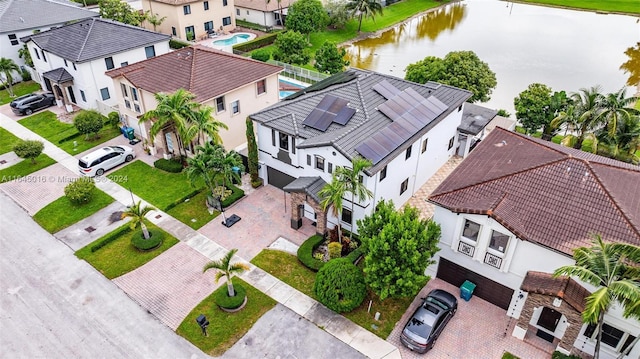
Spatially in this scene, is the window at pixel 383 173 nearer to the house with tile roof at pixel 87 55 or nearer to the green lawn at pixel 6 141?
the house with tile roof at pixel 87 55

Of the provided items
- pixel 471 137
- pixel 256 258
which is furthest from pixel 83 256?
pixel 471 137

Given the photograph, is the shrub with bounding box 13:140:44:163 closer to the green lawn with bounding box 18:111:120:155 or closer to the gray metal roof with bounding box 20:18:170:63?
Answer: the green lawn with bounding box 18:111:120:155

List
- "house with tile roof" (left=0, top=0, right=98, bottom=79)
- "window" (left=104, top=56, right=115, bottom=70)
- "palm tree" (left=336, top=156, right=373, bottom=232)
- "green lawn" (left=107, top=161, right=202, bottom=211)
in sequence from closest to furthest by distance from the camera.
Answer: "palm tree" (left=336, top=156, right=373, bottom=232), "green lawn" (left=107, top=161, right=202, bottom=211), "window" (left=104, top=56, right=115, bottom=70), "house with tile roof" (left=0, top=0, right=98, bottom=79)

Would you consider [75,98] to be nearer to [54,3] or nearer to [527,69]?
[54,3]

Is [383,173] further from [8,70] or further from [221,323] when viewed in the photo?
[8,70]

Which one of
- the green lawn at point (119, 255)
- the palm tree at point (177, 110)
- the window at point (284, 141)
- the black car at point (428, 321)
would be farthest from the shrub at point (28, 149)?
the black car at point (428, 321)

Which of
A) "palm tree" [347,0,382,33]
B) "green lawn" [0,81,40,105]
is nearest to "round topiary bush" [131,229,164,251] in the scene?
"green lawn" [0,81,40,105]
